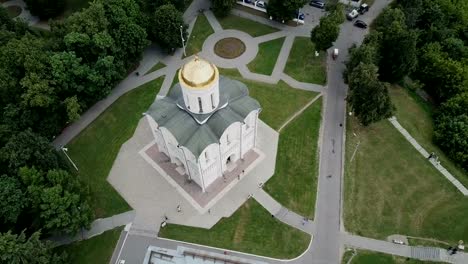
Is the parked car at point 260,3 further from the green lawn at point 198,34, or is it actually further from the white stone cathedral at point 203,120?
the white stone cathedral at point 203,120

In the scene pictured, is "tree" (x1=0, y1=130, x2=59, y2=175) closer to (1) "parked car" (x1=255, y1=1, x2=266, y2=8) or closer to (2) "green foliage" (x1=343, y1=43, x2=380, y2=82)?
(2) "green foliage" (x1=343, y1=43, x2=380, y2=82)

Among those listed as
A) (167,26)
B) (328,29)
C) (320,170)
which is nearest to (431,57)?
Result: (328,29)

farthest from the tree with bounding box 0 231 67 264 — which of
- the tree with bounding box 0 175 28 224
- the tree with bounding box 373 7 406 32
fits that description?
the tree with bounding box 373 7 406 32

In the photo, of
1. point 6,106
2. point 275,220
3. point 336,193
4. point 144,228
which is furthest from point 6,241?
point 336,193

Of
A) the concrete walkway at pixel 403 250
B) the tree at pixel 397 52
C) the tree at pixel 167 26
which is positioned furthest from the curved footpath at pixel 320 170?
the tree at pixel 397 52

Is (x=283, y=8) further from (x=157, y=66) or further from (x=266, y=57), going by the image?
(x=157, y=66)

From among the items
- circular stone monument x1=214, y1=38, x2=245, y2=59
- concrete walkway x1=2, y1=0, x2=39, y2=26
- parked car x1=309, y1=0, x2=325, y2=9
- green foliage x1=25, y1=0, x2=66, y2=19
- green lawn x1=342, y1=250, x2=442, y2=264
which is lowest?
green lawn x1=342, y1=250, x2=442, y2=264

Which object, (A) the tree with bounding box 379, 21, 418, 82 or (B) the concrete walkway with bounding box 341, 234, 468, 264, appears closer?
(B) the concrete walkway with bounding box 341, 234, 468, 264

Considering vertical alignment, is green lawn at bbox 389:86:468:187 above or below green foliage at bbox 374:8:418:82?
below
